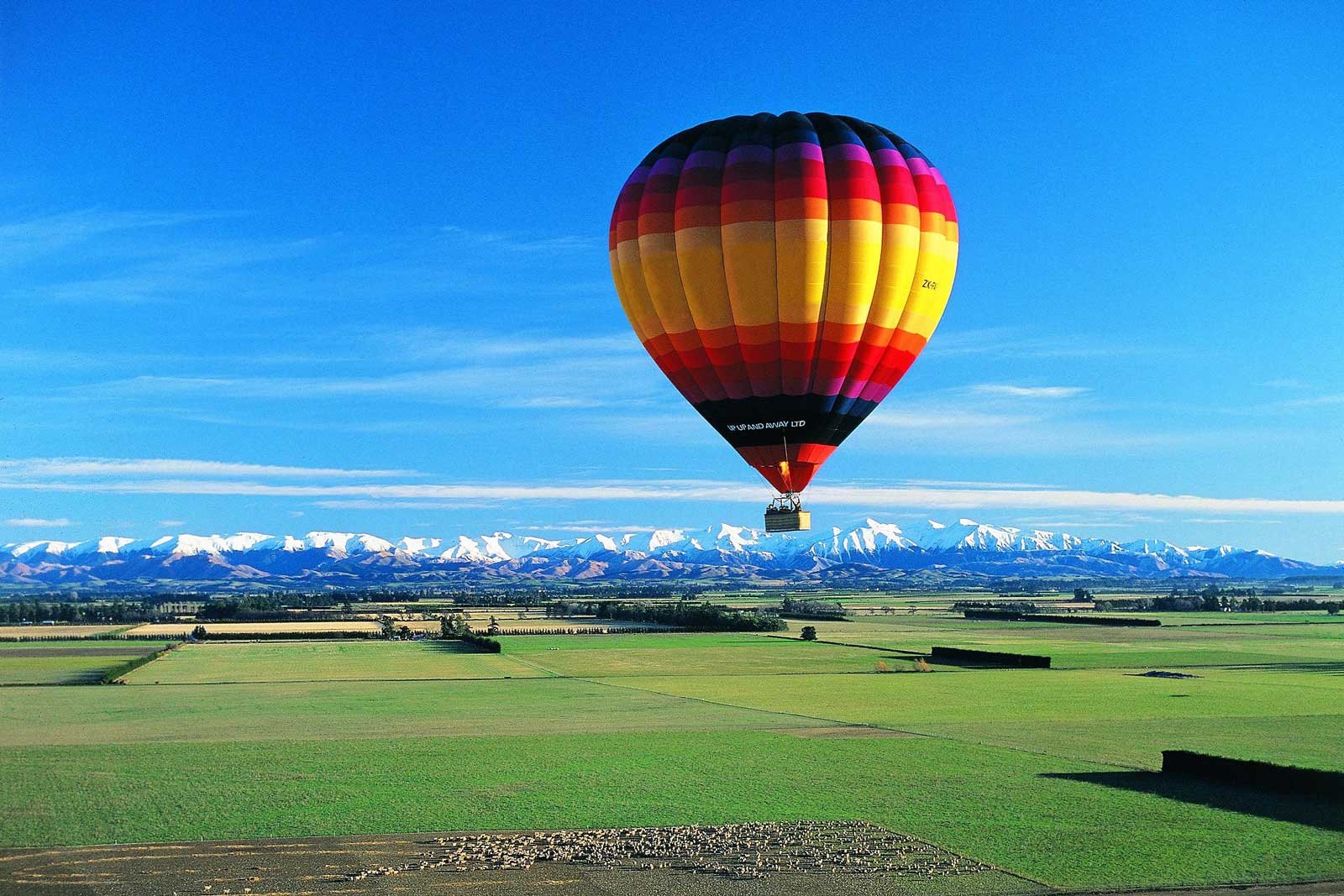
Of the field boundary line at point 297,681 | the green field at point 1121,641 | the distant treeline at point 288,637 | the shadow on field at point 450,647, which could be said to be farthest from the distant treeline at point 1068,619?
the field boundary line at point 297,681

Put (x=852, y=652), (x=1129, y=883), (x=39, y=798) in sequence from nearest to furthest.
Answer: (x=1129, y=883) < (x=39, y=798) < (x=852, y=652)

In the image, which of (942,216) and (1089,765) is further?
(942,216)

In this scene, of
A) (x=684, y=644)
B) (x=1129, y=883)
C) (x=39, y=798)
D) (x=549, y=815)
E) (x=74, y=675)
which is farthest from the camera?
(x=684, y=644)

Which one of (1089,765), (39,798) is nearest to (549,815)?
(39,798)

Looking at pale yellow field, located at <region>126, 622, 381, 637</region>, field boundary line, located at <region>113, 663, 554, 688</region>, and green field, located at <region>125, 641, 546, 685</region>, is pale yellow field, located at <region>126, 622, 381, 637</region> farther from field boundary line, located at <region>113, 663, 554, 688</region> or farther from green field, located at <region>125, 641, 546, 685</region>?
field boundary line, located at <region>113, 663, 554, 688</region>

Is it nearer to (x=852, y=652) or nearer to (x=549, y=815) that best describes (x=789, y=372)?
(x=549, y=815)

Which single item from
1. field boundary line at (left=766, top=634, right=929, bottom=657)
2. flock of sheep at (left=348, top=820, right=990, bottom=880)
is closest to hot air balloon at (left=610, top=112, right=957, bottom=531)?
flock of sheep at (left=348, top=820, right=990, bottom=880)

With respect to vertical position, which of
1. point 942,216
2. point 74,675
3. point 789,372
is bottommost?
point 74,675

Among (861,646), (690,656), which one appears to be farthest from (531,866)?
(861,646)
